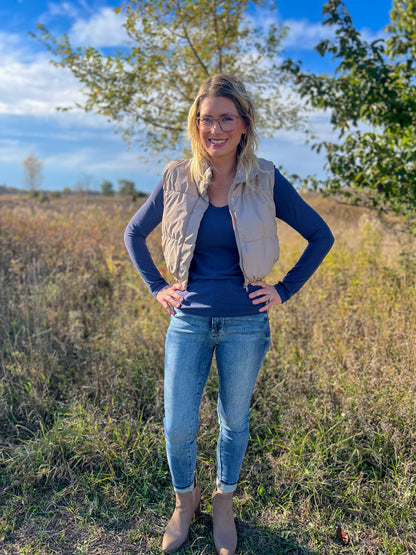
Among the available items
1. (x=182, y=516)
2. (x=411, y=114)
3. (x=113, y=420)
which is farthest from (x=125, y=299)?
(x=411, y=114)

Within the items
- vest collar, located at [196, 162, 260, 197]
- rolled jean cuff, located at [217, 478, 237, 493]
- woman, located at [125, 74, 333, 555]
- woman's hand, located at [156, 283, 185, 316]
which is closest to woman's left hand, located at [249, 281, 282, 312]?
woman, located at [125, 74, 333, 555]

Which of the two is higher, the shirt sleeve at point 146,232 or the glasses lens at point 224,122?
the glasses lens at point 224,122

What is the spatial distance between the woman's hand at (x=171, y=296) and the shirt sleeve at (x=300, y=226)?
515 mm

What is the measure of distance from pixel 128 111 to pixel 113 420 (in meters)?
4.28

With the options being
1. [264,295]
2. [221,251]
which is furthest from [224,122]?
[264,295]

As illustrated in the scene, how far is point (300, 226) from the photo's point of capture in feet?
6.81

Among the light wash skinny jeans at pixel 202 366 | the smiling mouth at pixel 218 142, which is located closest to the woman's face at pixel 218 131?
the smiling mouth at pixel 218 142

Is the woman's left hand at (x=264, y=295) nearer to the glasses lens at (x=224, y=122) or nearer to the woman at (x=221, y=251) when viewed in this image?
the woman at (x=221, y=251)

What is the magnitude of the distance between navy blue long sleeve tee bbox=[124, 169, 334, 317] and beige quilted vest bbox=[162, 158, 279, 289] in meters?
0.05

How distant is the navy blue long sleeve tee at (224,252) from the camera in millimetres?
1956

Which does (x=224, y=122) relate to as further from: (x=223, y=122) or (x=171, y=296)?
(x=171, y=296)

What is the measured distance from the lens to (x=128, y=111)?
222 inches

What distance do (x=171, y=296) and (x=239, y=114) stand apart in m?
0.95

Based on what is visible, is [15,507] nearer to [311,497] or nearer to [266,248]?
[311,497]
